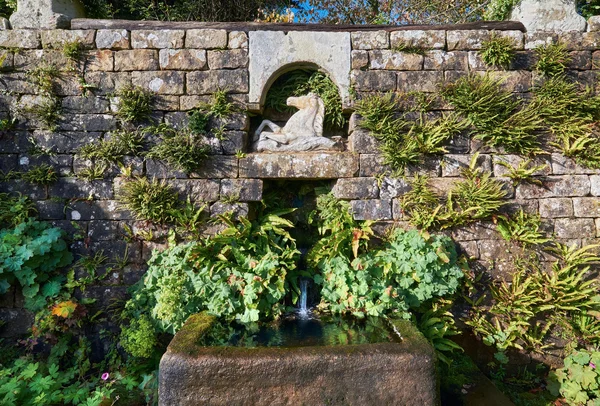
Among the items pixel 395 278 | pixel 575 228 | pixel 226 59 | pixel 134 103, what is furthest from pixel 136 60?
pixel 575 228

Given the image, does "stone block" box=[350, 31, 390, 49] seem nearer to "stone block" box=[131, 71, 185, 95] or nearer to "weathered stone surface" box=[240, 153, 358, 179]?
"weathered stone surface" box=[240, 153, 358, 179]

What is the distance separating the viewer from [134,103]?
3.89 m

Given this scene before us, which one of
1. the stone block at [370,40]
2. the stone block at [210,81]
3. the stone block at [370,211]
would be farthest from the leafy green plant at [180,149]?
the stone block at [370,40]

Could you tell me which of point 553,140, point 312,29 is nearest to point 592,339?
point 553,140

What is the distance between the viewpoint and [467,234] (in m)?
3.98

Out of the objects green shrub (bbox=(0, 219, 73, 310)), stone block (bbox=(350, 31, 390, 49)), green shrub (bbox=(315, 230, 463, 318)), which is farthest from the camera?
stone block (bbox=(350, 31, 390, 49))

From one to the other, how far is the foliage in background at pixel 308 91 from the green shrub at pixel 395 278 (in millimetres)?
1622

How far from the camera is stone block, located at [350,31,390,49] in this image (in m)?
4.06

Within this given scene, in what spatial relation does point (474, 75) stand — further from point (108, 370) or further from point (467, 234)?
point (108, 370)

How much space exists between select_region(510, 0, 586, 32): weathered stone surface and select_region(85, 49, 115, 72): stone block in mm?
4724

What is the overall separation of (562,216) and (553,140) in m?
0.85

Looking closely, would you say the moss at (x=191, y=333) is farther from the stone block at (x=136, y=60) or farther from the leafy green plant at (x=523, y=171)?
the leafy green plant at (x=523, y=171)

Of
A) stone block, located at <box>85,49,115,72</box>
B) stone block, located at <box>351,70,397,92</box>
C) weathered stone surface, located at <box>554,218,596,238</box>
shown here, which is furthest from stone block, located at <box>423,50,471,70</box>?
stone block, located at <box>85,49,115,72</box>

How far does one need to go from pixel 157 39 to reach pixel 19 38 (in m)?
1.52
